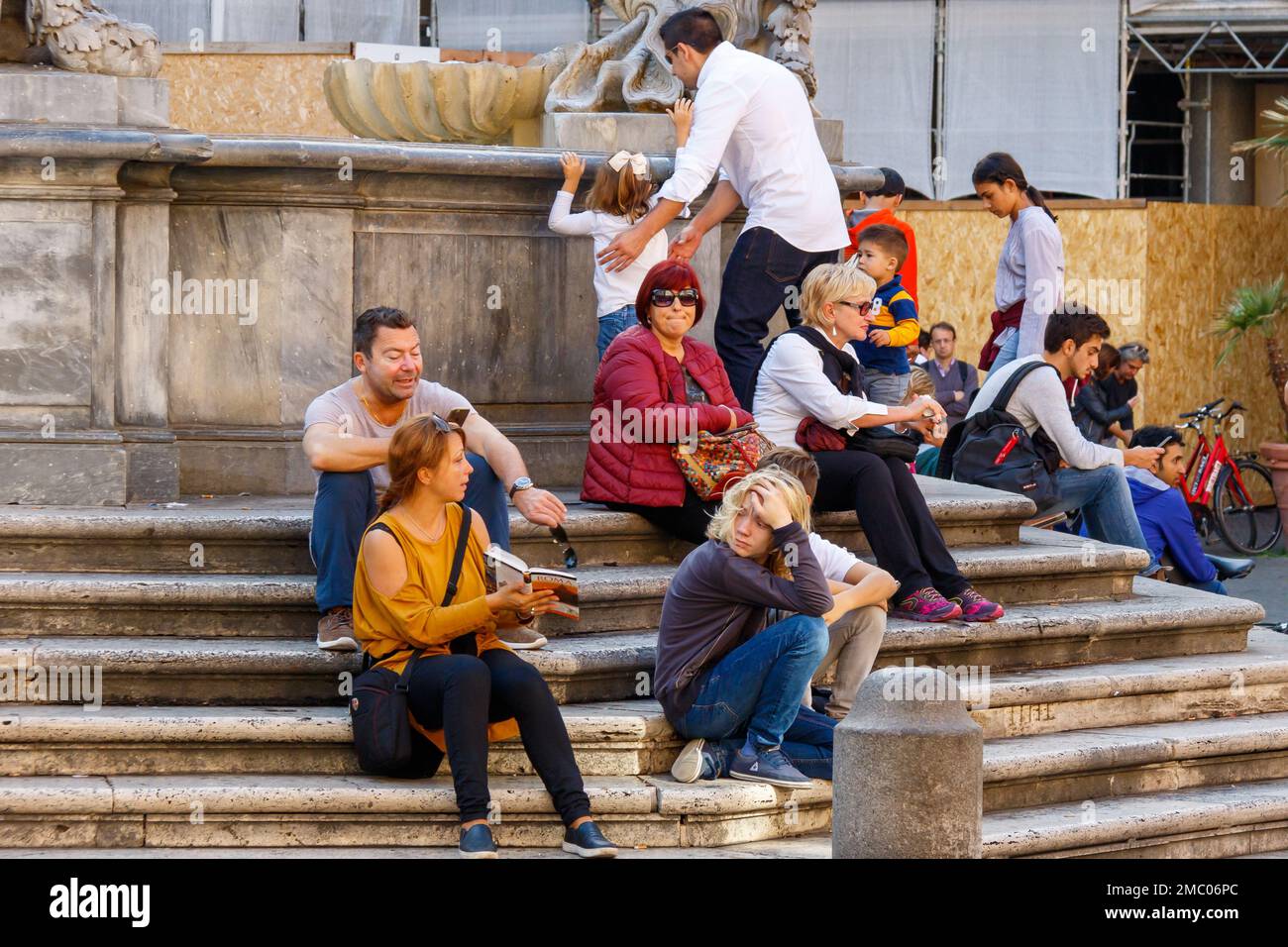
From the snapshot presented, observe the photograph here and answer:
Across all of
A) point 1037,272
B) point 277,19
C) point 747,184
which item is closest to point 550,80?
point 747,184

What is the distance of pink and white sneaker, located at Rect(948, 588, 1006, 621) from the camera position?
8.05 meters

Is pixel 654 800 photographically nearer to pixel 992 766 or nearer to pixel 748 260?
pixel 992 766

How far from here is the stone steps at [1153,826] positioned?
277 inches

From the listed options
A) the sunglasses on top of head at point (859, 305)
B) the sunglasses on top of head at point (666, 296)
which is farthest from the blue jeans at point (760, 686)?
the sunglasses on top of head at point (859, 305)

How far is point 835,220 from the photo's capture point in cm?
891

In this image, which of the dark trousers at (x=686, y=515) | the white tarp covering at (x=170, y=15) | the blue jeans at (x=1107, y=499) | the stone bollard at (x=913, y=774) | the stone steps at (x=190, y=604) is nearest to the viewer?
the stone bollard at (x=913, y=774)

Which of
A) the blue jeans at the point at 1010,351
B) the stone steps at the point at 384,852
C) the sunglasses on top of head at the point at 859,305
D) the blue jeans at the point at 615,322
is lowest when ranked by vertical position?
the stone steps at the point at 384,852

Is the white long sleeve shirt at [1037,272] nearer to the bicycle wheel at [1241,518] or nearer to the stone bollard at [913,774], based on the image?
the stone bollard at [913,774]

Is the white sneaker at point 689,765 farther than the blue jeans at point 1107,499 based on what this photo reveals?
No

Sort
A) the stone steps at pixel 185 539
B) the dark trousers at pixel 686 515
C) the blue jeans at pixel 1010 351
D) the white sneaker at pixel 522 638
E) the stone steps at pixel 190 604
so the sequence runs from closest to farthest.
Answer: the white sneaker at pixel 522 638 < the stone steps at pixel 190 604 < the stone steps at pixel 185 539 < the dark trousers at pixel 686 515 < the blue jeans at pixel 1010 351

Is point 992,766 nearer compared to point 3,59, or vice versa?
point 992,766

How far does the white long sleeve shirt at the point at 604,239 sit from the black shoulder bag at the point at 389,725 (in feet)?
7.80

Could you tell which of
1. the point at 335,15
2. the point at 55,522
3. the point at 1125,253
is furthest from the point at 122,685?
the point at 1125,253
